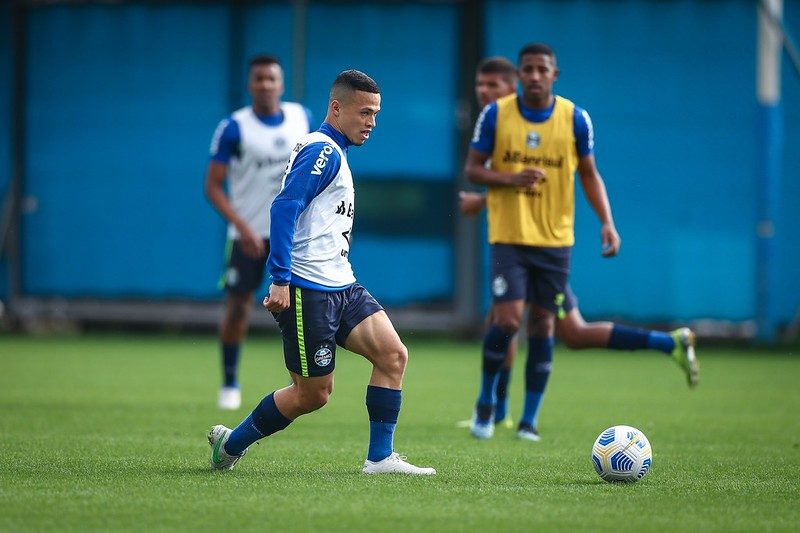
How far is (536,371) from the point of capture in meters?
9.05

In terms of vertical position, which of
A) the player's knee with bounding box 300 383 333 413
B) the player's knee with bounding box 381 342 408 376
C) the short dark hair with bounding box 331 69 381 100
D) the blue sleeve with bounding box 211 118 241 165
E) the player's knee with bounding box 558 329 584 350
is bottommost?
the player's knee with bounding box 558 329 584 350

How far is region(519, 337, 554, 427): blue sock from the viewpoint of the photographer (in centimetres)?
893

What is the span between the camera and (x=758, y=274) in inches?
691

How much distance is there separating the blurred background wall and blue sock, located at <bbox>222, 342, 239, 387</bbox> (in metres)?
7.61

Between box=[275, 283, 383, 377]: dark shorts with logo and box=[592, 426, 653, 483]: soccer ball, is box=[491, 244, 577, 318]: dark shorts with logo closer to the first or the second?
box=[592, 426, 653, 483]: soccer ball

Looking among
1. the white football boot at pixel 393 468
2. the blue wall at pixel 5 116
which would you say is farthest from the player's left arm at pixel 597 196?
the blue wall at pixel 5 116

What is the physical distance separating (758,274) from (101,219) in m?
9.06

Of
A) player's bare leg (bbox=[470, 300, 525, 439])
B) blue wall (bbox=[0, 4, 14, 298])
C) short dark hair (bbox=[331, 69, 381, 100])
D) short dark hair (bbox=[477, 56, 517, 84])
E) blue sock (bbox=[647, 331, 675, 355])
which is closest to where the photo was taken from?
short dark hair (bbox=[331, 69, 381, 100])

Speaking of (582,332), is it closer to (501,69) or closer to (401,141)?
(501,69)

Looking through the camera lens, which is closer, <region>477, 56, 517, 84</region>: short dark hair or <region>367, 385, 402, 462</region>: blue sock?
<region>367, 385, 402, 462</region>: blue sock

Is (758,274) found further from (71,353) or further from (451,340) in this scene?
(71,353)

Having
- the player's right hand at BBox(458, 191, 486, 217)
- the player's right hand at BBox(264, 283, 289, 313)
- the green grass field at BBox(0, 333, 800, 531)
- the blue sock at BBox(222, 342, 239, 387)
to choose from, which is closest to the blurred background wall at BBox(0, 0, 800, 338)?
the green grass field at BBox(0, 333, 800, 531)

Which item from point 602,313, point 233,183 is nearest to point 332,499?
point 233,183

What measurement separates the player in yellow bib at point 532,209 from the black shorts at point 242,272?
2184 mm
